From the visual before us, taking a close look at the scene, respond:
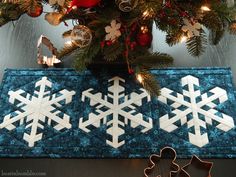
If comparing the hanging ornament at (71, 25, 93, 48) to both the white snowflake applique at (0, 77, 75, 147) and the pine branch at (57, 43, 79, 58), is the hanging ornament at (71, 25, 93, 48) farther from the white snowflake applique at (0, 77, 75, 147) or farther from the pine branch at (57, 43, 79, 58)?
the white snowflake applique at (0, 77, 75, 147)

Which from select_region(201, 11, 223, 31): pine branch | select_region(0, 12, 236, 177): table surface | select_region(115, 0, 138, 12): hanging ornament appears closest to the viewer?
select_region(115, 0, 138, 12): hanging ornament

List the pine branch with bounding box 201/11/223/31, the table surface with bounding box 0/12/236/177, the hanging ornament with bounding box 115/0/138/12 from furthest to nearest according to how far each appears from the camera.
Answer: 1. the table surface with bounding box 0/12/236/177
2. the pine branch with bounding box 201/11/223/31
3. the hanging ornament with bounding box 115/0/138/12

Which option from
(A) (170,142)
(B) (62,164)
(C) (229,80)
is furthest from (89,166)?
(C) (229,80)

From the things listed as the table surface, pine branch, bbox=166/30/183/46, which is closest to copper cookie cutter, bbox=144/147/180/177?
the table surface

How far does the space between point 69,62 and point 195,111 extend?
0.51 meters

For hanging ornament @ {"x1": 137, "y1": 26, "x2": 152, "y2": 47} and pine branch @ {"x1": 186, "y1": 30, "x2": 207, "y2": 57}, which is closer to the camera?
pine branch @ {"x1": 186, "y1": 30, "x2": 207, "y2": 57}

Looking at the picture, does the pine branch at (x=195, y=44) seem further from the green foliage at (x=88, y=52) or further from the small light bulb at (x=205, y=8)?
the green foliage at (x=88, y=52)

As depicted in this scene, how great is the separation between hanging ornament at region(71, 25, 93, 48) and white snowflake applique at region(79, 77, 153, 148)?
31 centimetres

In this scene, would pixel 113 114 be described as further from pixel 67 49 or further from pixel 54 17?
pixel 54 17

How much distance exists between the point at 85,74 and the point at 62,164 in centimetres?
35

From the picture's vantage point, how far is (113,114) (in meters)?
1.14

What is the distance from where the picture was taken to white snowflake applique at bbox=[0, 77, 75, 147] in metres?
1.12

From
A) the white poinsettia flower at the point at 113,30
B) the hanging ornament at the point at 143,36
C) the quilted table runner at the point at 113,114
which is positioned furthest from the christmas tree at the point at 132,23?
the quilted table runner at the point at 113,114

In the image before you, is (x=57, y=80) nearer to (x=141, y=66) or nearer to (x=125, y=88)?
(x=125, y=88)
